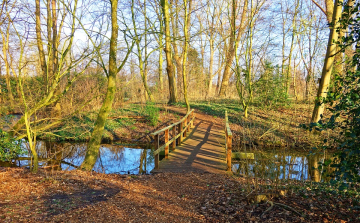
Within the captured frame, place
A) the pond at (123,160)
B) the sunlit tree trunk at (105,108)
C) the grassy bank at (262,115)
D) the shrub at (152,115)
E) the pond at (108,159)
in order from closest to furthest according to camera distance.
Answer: the sunlit tree trunk at (105,108) < the pond at (123,160) < the pond at (108,159) < the grassy bank at (262,115) < the shrub at (152,115)

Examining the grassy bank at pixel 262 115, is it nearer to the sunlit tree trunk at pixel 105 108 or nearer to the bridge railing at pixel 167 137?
the bridge railing at pixel 167 137

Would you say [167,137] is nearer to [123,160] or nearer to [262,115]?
[123,160]

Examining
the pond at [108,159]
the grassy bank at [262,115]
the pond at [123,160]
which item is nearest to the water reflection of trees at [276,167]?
the pond at [123,160]

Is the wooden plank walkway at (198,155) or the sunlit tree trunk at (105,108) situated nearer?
the wooden plank walkway at (198,155)

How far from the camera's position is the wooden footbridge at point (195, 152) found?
736 cm

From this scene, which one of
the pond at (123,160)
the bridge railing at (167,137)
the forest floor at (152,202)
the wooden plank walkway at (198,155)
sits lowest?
the pond at (123,160)

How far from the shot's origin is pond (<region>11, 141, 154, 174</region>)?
920 cm

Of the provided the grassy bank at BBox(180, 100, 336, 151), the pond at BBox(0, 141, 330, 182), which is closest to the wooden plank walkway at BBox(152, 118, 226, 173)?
the pond at BBox(0, 141, 330, 182)

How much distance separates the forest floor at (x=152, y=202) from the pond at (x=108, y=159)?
123 inches

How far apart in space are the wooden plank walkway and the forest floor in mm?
1404

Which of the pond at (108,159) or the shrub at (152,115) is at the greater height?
the shrub at (152,115)

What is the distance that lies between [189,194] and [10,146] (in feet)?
21.6

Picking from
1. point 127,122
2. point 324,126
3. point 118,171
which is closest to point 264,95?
point 127,122

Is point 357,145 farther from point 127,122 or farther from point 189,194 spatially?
point 127,122
